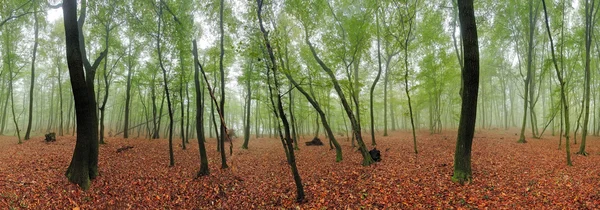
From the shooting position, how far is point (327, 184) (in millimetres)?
9539

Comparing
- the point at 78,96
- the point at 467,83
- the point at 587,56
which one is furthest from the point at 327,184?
the point at 587,56

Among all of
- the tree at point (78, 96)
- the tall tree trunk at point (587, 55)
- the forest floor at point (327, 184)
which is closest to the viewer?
the forest floor at point (327, 184)

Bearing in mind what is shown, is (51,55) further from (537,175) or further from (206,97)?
(537,175)

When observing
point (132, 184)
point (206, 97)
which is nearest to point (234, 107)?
point (206, 97)

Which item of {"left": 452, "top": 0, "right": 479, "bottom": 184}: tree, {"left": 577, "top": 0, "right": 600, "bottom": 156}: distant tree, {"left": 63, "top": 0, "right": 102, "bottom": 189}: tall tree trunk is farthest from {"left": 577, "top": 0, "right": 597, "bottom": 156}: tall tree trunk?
{"left": 63, "top": 0, "right": 102, "bottom": 189}: tall tree trunk

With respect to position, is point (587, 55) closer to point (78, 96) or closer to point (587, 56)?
point (587, 56)

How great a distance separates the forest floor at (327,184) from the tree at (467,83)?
66 cm

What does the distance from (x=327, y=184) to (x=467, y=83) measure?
18.6ft

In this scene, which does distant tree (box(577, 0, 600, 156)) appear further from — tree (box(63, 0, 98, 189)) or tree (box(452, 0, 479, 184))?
tree (box(63, 0, 98, 189))

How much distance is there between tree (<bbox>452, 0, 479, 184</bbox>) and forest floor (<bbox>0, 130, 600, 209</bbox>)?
2.15ft

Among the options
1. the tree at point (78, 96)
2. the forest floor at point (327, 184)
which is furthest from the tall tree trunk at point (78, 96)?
the forest floor at point (327, 184)

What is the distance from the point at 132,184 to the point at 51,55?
19.3 meters

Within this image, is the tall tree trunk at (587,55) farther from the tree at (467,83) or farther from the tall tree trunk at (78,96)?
the tall tree trunk at (78,96)

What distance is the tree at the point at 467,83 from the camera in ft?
23.2
